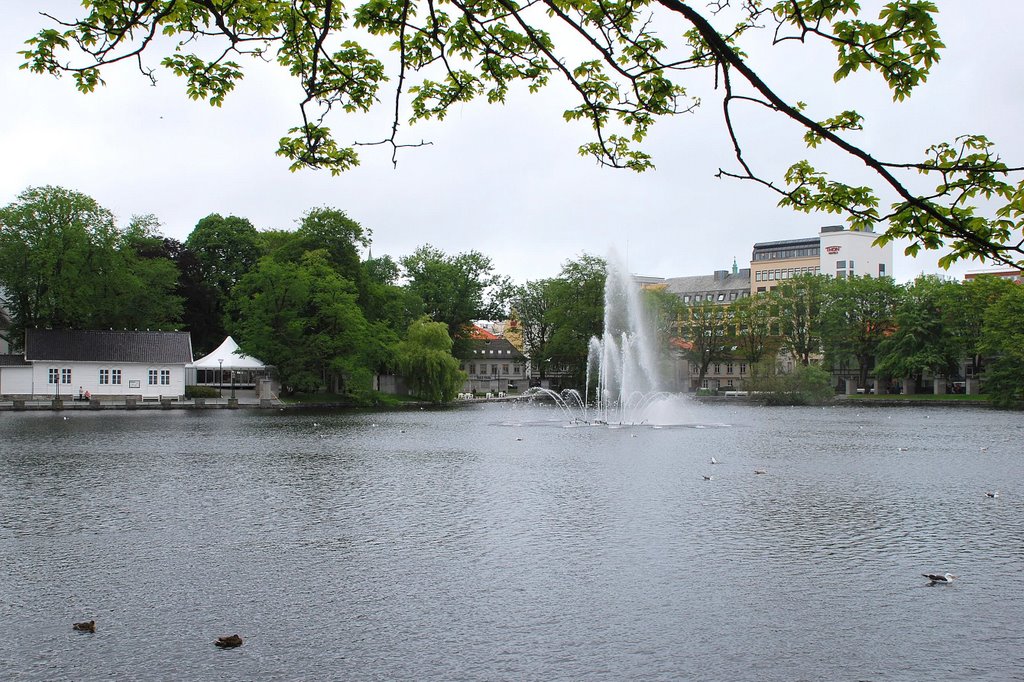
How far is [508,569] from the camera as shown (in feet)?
36.1

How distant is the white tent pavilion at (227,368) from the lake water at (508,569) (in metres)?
39.2

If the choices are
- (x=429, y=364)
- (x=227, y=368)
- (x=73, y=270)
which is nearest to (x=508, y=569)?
(x=429, y=364)

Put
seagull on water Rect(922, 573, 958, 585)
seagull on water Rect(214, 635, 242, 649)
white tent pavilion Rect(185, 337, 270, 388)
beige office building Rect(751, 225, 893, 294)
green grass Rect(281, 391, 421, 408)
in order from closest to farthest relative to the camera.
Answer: seagull on water Rect(214, 635, 242, 649) < seagull on water Rect(922, 573, 958, 585) < green grass Rect(281, 391, 421, 408) < white tent pavilion Rect(185, 337, 270, 388) < beige office building Rect(751, 225, 893, 294)

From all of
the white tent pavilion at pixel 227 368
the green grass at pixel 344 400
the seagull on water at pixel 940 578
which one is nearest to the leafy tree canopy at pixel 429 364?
the green grass at pixel 344 400

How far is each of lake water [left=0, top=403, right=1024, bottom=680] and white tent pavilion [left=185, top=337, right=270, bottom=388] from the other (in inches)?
1545

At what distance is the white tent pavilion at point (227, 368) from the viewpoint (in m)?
61.7

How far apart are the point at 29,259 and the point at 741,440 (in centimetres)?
5011

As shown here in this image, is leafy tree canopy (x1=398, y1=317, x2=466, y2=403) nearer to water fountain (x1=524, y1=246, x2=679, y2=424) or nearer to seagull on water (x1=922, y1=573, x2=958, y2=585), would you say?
water fountain (x1=524, y1=246, x2=679, y2=424)

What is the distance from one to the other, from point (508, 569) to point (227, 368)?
57.5m

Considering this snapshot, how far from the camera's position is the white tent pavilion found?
61656 millimetres

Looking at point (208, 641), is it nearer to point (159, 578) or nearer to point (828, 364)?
point (159, 578)

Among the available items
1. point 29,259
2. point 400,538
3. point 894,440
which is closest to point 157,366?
point 29,259

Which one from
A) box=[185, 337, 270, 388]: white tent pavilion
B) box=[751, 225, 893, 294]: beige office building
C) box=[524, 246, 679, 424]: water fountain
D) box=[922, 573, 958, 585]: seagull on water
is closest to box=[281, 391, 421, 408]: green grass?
box=[185, 337, 270, 388]: white tent pavilion

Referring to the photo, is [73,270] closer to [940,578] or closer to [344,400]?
[344,400]
